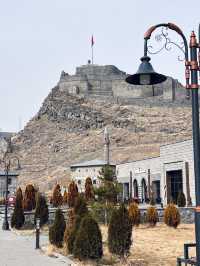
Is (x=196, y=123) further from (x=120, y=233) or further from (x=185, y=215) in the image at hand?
(x=185, y=215)

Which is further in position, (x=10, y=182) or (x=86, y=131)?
(x=86, y=131)

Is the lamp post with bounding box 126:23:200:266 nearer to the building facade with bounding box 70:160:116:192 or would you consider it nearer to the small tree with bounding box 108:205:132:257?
the small tree with bounding box 108:205:132:257

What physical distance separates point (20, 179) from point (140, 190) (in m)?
42.0

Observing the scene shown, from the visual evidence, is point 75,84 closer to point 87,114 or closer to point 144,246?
point 87,114

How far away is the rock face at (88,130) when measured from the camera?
85438 mm

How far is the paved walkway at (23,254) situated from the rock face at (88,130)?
55972 mm

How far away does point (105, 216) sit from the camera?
69.2ft

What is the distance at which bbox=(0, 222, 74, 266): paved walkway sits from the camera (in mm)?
13263

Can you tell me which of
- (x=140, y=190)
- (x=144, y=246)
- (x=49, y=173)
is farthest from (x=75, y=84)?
(x=144, y=246)

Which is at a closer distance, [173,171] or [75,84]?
[173,171]

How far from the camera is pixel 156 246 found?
16.7 metres

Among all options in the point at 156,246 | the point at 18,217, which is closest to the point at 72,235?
the point at 156,246

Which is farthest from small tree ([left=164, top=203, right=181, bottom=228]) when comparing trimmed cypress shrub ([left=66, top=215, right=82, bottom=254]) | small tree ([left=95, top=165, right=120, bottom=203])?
trimmed cypress shrub ([left=66, top=215, right=82, bottom=254])

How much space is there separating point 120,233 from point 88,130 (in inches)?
3484
